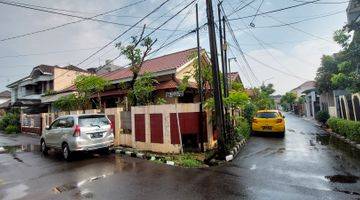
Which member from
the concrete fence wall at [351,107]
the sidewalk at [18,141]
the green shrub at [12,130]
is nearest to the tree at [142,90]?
the sidewalk at [18,141]

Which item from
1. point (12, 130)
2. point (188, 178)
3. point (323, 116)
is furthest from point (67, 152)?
point (323, 116)

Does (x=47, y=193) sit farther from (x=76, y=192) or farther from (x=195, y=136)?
(x=195, y=136)

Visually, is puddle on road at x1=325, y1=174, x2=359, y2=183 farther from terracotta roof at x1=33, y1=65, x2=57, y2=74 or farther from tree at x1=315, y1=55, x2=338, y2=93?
terracotta roof at x1=33, y1=65, x2=57, y2=74

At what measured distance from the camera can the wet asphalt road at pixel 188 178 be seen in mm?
6297

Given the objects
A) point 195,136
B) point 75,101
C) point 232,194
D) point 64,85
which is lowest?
point 232,194

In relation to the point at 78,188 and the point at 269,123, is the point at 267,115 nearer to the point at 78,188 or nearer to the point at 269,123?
the point at 269,123

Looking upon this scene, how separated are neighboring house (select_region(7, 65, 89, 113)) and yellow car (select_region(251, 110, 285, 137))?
1967 centimetres

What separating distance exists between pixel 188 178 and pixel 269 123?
1070cm

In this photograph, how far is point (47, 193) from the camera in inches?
263

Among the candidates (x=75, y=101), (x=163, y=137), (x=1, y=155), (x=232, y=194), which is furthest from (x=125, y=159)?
(x=75, y=101)

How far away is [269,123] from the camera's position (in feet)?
55.6

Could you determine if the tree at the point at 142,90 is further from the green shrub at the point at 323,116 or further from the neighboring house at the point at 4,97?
the neighboring house at the point at 4,97

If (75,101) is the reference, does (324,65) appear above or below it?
above

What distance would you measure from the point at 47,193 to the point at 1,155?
25.9ft
